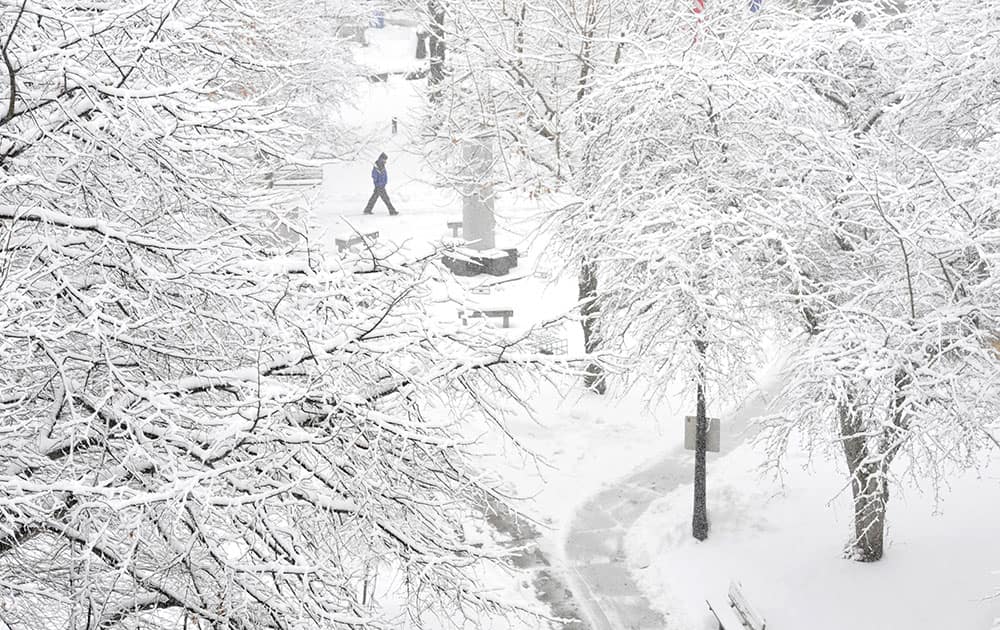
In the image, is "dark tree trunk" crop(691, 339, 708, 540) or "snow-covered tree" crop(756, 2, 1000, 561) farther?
"dark tree trunk" crop(691, 339, 708, 540)

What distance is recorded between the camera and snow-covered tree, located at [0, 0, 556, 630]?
17.8 ft

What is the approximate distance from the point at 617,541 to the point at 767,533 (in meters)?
1.95

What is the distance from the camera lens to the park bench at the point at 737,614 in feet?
36.4

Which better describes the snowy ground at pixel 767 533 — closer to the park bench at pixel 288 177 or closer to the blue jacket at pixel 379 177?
the park bench at pixel 288 177

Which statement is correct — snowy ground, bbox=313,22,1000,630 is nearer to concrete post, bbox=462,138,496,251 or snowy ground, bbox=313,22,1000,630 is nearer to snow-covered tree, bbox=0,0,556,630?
snow-covered tree, bbox=0,0,556,630

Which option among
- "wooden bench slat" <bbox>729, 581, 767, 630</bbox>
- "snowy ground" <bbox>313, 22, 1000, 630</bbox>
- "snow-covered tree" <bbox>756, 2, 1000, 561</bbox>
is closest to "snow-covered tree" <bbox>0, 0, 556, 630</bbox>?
"snowy ground" <bbox>313, 22, 1000, 630</bbox>

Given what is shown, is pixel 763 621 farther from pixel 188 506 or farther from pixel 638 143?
pixel 188 506

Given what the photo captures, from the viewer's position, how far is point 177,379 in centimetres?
613

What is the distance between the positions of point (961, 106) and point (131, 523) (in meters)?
11.5

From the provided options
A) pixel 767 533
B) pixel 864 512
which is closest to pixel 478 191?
pixel 767 533

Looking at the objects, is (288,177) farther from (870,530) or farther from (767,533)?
(870,530)

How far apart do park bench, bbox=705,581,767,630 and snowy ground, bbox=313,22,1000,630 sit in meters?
0.26

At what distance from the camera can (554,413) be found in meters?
18.1

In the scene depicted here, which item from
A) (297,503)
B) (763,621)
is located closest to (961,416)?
(763,621)
